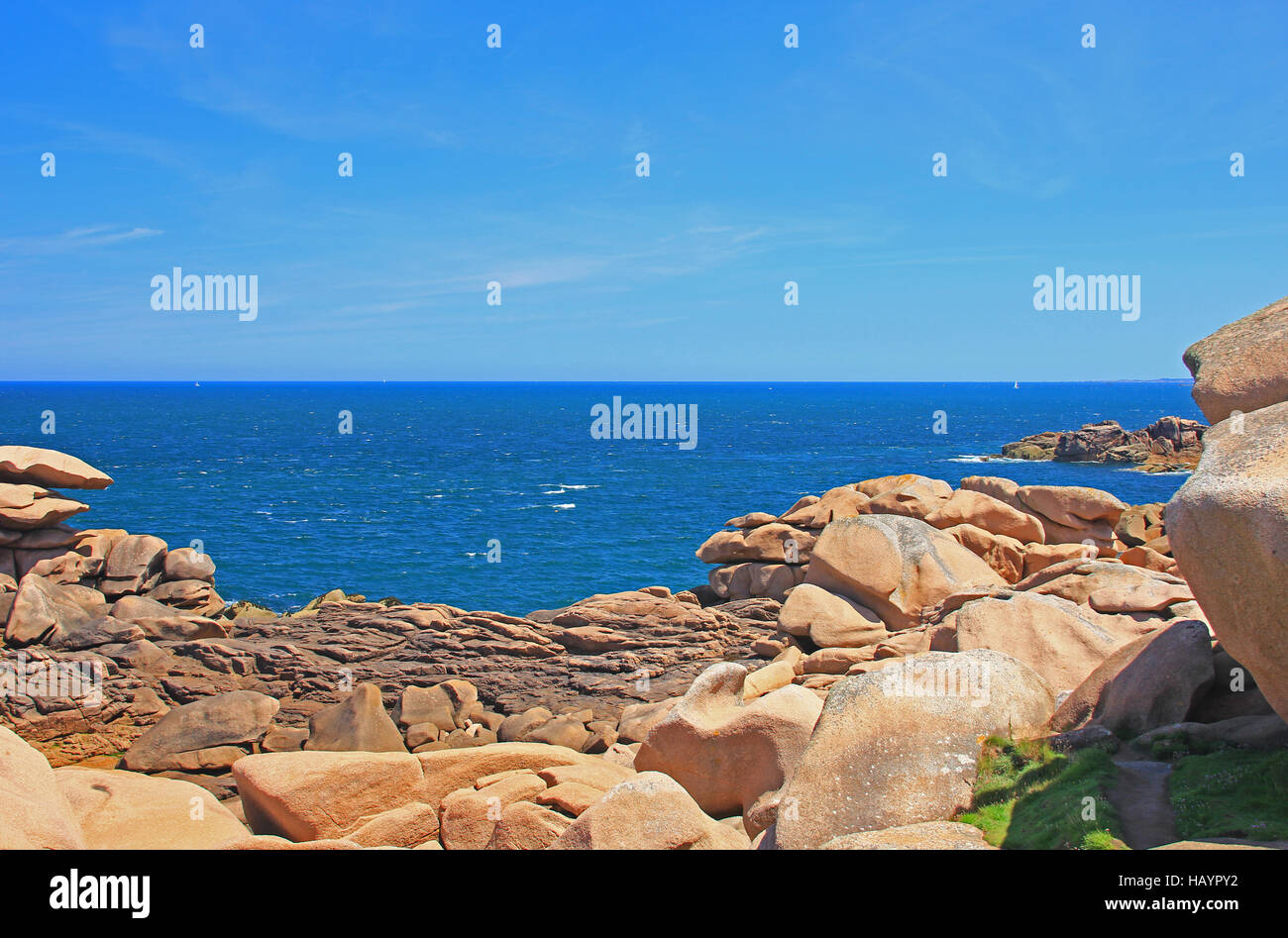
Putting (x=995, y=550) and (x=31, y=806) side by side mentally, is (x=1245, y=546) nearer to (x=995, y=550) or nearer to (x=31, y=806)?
(x=31, y=806)

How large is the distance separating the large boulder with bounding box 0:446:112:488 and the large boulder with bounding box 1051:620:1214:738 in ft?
97.4

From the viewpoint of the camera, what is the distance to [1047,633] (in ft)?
52.1

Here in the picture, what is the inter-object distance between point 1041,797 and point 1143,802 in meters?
0.99

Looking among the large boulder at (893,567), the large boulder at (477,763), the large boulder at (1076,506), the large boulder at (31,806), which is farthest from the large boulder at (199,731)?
the large boulder at (1076,506)

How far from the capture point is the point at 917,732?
36.4 feet

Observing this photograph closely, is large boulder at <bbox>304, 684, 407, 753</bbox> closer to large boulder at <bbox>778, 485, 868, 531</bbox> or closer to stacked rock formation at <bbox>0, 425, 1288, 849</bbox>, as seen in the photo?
stacked rock formation at <bbox>0, 425, 1288, 849</bbox>

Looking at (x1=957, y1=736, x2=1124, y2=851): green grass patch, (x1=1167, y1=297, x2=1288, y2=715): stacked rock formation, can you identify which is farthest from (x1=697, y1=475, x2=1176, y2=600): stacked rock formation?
(x1=1167, y1=297, x2=1288, y2=715): stacked rock formation

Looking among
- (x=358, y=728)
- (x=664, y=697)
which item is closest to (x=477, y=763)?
(x=358, y=728)

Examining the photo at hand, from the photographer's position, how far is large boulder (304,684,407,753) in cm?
1856

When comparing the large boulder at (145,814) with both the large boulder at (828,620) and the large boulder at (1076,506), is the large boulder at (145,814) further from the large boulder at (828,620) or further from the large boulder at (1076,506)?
the large boulder at (1076,506)

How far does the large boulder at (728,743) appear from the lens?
13656 millimetres

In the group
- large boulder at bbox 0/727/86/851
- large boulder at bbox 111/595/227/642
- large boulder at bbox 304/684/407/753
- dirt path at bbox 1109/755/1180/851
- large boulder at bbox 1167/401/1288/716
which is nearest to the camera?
large boulder at bbox 1167/401/1288/716

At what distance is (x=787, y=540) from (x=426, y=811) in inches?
720

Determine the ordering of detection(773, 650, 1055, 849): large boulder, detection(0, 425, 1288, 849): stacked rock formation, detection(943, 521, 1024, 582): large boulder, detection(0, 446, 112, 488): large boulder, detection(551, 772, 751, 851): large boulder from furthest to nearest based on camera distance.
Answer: detection(0, 446, 112, 488): large boulder → detection(943, 521, 1024, 582): large boulder → detection(0, 425, 1288, 849): stacked rock formation → detection(773, 650, 1055, 849): large boulder → detection(551, 772, 751, 851): large boulder
